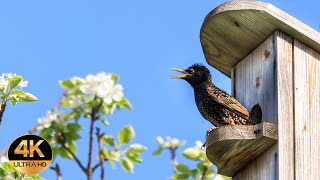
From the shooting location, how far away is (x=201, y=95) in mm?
5047

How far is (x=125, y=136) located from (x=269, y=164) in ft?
3.04

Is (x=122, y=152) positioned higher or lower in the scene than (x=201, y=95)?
lower

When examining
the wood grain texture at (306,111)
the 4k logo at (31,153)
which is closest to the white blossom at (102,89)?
the 4k logo at (31,153)

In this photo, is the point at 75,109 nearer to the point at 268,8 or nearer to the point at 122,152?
the point at 122,152

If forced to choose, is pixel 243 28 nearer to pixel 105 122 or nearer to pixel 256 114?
pixel 256 114

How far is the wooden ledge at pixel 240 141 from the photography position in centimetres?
430

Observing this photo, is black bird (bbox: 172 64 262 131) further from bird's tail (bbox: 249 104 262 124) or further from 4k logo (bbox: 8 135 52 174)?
4k logo (bbox: 8 135 52 174)

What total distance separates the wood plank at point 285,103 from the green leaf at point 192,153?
83cm

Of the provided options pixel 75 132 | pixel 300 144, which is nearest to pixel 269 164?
pixel 300 144

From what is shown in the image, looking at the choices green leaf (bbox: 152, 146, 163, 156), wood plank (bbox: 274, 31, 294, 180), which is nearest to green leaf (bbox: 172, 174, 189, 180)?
green leaf (bbox: 152, 146, 163, 156)

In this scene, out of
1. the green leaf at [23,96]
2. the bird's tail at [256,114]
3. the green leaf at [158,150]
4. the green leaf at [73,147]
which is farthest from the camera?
the green leaf at [158,150]

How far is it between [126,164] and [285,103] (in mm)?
949

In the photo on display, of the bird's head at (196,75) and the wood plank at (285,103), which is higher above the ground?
the bird's head at (196,75)

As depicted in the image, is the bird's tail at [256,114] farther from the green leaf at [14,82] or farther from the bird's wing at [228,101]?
the green leaf at [14,82]
